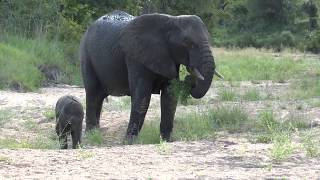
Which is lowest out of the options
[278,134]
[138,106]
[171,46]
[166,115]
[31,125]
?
[31,125]

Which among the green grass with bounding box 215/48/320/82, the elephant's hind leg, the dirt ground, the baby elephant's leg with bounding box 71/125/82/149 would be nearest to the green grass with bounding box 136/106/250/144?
the baby elephant's leg with bounding box 71/125/82/149

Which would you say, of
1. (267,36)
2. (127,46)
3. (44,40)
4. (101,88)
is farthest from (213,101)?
(267,36)

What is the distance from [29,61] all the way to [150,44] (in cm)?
997

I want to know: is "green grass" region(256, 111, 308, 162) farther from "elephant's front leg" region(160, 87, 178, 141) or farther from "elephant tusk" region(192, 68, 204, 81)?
"elephant's front leg" region(160, 87, 178, 141)

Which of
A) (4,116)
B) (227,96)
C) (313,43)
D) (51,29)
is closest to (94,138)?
(4,116)

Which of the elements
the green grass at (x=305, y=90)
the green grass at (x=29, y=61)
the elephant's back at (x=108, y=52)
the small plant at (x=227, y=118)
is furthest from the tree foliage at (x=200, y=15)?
the small plant at (x=227, y=118)

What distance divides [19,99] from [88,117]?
11.6ft

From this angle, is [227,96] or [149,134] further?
[227,96]

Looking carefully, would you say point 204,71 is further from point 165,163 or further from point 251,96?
point 251,96

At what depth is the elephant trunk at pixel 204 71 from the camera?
11570 mm

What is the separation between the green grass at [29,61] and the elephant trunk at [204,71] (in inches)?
375

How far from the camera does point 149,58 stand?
12.5 meters

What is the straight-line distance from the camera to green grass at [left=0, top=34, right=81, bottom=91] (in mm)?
20438

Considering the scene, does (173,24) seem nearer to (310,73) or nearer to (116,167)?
(116,167)
